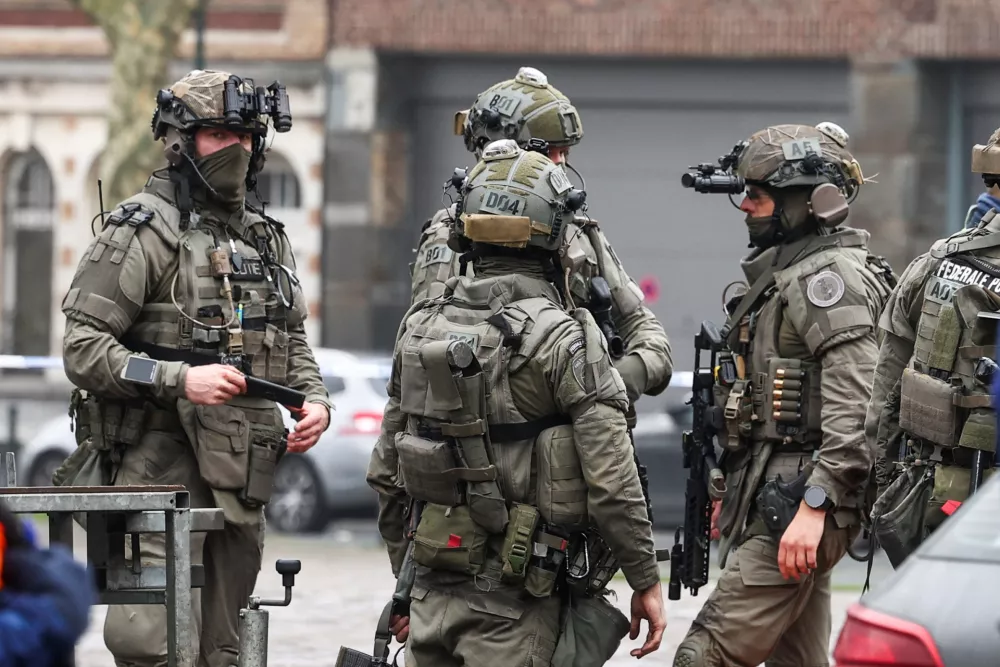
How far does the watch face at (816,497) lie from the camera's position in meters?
6.21

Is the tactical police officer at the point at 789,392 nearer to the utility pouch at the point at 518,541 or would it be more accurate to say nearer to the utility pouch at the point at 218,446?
the utility pouch at the point at 518,541

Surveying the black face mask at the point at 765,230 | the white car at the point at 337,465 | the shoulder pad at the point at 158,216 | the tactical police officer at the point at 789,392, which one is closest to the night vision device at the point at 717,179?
the tactical police officer at the point at 789,392

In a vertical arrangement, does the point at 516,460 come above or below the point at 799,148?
below

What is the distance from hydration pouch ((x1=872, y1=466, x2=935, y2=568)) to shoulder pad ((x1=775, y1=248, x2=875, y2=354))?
0.53m

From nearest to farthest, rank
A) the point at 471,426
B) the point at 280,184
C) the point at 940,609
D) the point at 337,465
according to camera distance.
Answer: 1. the point at 940,609
2. the point at 471,426
3. the point at 337,465
4. the point at 280,184

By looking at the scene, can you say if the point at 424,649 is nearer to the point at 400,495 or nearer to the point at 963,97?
the point at 400,495

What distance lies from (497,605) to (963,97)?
14960 mm

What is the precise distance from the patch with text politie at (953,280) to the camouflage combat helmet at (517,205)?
4.05 feet

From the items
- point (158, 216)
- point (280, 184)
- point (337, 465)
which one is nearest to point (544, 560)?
point (158, 216)

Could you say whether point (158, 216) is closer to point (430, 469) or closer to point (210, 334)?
point (210, 334)

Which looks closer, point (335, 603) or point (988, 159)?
point (988, 159)

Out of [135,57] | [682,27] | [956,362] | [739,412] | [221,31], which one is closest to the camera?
[956,362]

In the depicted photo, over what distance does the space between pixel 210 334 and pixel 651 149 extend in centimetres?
1432

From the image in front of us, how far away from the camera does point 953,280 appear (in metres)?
6.00
